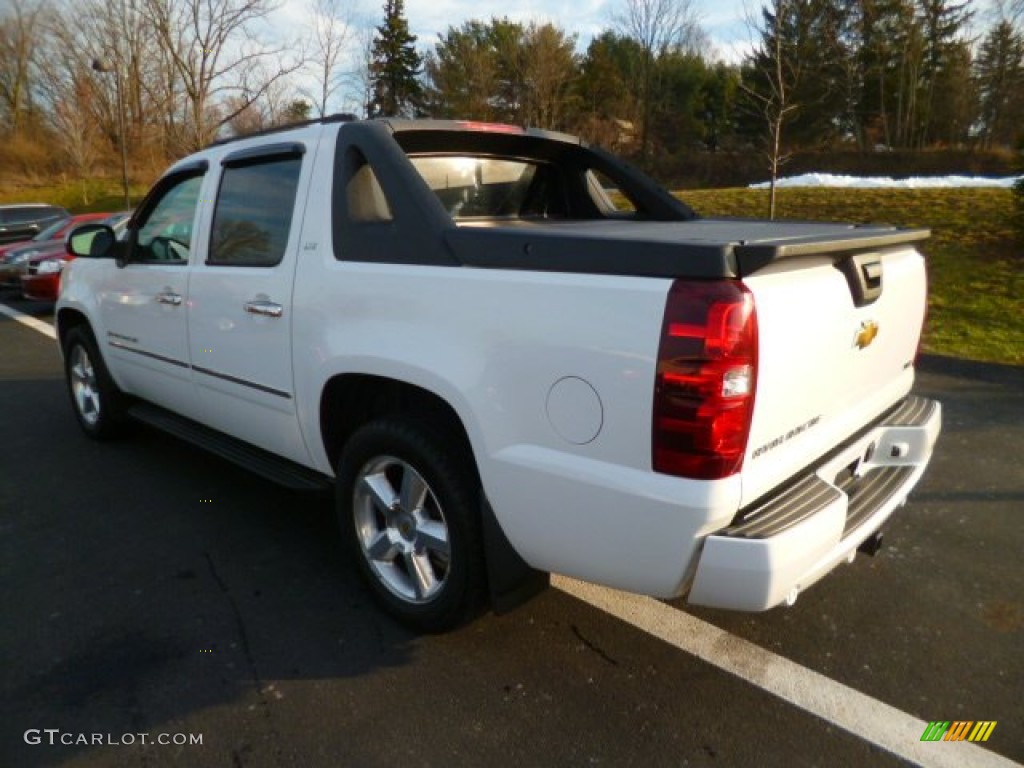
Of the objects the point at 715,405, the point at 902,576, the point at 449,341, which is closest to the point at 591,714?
the point at 715,405

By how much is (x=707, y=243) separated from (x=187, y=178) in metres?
3.17

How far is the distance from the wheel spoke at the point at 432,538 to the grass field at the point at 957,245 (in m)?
6.31

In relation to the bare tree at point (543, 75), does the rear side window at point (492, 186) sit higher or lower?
lower

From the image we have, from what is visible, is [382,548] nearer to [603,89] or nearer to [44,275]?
[44,275]

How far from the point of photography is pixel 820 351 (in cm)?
225

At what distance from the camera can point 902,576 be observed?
128 inches

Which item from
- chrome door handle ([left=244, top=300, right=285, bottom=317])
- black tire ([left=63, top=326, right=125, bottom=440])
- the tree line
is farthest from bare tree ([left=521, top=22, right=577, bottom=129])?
chrome door handle ([left=244, top=300, right=285, bottom=317])

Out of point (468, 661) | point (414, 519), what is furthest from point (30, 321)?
point (468, 661)

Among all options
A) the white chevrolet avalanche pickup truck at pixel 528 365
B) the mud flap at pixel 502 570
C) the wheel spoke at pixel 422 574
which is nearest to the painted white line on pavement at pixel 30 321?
the white chevrolet avalanche pickup truck at pixel 528 365

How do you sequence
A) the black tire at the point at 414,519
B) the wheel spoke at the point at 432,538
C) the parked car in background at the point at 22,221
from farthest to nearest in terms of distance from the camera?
the parked car in background at the point at 22,221, the wheel spoke at the point at 432,538, the black tire at the point at 414,519

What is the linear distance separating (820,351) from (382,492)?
1656 mm

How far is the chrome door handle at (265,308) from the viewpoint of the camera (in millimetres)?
3086

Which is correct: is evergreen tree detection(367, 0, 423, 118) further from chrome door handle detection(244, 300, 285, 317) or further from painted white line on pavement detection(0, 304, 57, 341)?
chrome door handle detection(244, 300, 285, 317)

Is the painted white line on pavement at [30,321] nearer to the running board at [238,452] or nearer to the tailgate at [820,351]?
the running board at [238,452]
